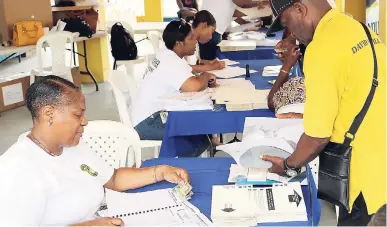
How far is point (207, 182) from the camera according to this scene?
6.12 ft

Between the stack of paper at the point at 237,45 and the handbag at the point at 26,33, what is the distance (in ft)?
7.56

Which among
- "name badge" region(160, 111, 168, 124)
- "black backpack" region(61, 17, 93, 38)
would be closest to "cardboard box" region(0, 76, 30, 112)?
"black backpack" region(61, 17, 93, 38)

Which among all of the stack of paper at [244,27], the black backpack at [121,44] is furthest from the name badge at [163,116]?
the black backpack at [121,44]

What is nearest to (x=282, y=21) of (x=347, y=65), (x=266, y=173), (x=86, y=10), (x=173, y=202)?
(x=347, y=65)

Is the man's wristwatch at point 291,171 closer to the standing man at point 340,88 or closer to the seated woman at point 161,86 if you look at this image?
the standing man at point 340,88

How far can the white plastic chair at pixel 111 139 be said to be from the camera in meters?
2.54

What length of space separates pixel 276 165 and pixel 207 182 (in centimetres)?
25

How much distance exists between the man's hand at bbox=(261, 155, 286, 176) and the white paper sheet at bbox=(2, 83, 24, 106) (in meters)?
4.75

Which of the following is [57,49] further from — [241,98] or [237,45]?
[241,98]

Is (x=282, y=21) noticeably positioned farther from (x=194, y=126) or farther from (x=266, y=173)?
(x=194, y=126)

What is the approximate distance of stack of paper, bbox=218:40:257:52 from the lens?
489 cm

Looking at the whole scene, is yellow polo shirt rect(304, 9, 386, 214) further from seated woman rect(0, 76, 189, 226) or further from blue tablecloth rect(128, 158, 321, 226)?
seated woman rect(0, 76, 189, 226)

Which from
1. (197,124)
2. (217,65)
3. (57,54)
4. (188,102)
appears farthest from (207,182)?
(57,54)

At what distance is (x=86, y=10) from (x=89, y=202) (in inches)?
231
